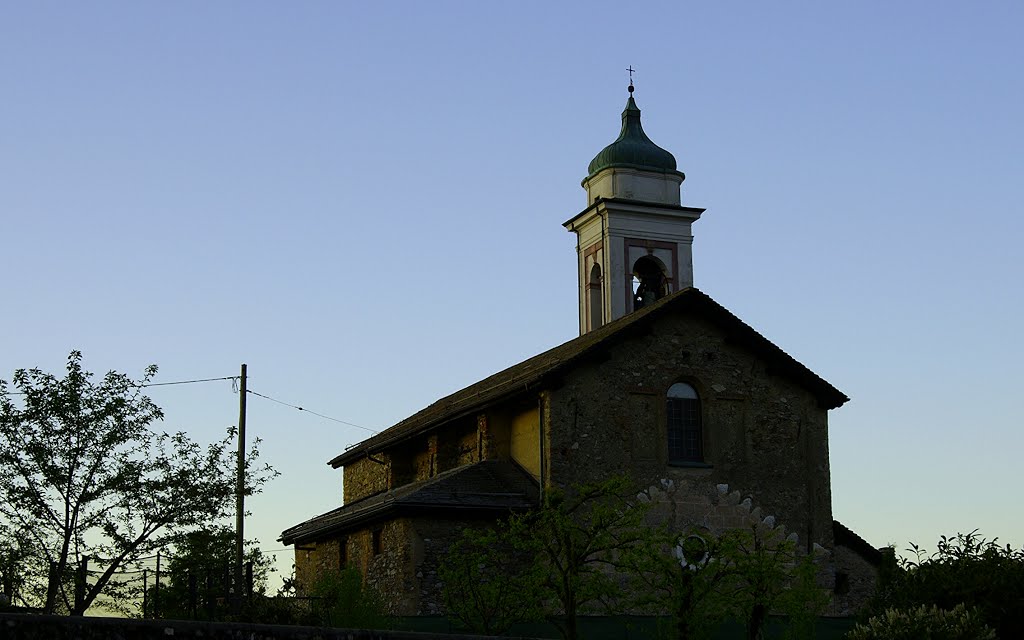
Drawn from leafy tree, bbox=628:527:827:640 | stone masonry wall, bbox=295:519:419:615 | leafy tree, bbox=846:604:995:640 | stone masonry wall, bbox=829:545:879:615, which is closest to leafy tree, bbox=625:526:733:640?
leafy tree, bbox=628:527:827:640

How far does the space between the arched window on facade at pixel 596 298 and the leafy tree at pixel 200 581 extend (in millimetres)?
15424

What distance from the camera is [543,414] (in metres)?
33.2

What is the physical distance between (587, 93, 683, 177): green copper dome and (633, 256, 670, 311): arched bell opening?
3.80 metres

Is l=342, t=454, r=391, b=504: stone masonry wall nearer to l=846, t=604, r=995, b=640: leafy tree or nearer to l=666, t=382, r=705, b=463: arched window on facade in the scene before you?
l=666, t=382, r=705, b=463: arched window on facade

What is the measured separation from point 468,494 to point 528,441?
213cm

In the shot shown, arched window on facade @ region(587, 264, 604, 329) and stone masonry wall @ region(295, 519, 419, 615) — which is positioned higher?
arched window on facade @ region(587, 264, 604, 329)

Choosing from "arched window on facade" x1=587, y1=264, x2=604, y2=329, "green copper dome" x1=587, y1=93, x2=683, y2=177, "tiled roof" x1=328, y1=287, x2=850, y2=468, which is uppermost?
"green copper dome" x1=587, y1=93, x2=683, y2=177

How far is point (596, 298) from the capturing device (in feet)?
171

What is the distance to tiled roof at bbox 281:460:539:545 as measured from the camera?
106 feet

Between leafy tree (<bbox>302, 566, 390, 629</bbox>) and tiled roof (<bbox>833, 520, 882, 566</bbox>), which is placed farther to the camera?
tiled roof (<bbox>833, 520, 882, 566</bbox>)

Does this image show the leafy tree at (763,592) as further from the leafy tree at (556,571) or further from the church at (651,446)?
the church at (651,446)

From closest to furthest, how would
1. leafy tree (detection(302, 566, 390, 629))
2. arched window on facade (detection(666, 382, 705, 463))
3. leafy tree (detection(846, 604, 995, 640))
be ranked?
leafy tree (detection(846, 604, 995, 640)) → leafy tree (detection(302, 566, 390, 629)) → arched window on facade (detection(666, 382, 705, 463))

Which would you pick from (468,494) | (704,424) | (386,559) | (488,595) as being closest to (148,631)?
(488,595)

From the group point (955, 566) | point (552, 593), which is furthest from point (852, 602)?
point (552, 593)
